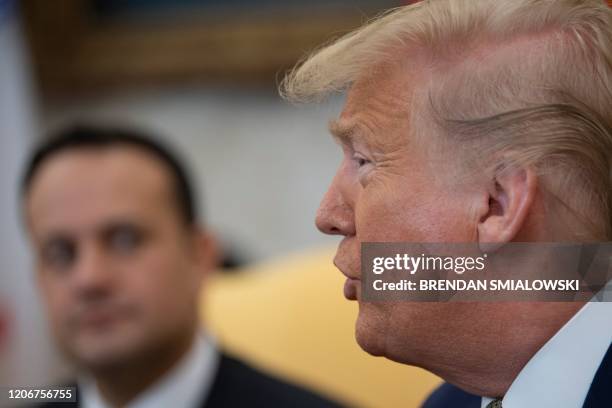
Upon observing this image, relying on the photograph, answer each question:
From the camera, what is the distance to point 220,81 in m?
3.23

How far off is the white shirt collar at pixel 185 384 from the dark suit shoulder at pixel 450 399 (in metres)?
0.56

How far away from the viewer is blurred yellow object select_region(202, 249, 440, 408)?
1.53 metres

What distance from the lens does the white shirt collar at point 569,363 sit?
0.66 m

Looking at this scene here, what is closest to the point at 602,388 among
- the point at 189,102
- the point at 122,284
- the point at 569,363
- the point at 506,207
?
the point at 569,363

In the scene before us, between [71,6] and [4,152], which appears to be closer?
[4,152]

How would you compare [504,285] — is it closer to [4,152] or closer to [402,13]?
[402,13]

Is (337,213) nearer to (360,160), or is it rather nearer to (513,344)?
(360,160)

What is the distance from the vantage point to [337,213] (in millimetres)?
720

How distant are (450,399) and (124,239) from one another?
76 cm

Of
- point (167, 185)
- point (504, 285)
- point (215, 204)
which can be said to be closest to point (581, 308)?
point (504, 285)

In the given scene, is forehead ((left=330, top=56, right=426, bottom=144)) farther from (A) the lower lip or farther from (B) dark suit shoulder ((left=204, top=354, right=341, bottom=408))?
(B) dark suit shoulder ((left=204, top=354, right=341, bottom=408))

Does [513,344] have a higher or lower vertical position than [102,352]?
higher

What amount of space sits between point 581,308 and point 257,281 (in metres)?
1.44

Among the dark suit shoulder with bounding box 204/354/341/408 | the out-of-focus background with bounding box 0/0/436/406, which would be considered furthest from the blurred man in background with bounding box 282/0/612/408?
the out-of-focus background with bounding box 0/0/436/406
